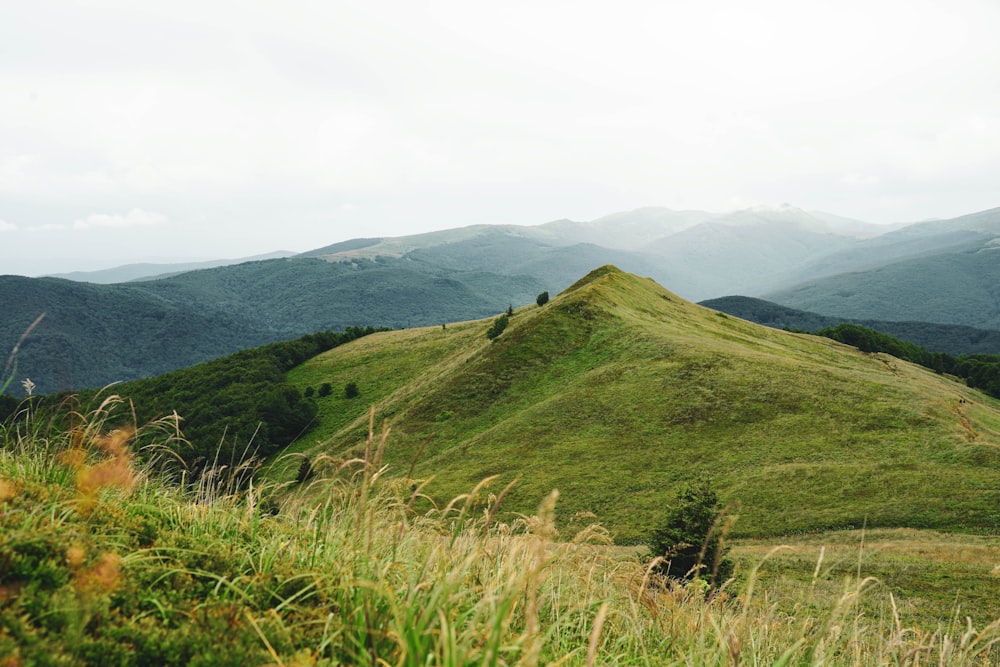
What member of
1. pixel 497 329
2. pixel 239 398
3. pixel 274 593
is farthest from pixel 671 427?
pixel 239 398

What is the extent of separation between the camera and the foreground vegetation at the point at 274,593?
2.77 meters

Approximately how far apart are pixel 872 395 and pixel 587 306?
29966 millimetres

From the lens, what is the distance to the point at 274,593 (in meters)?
3.43

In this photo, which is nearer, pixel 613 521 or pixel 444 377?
pixel 613 521

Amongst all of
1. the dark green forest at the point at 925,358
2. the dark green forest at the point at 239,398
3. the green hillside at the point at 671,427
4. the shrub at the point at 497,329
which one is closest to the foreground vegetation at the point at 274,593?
the green hillside at the point at 671,427

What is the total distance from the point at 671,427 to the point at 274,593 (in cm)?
3892

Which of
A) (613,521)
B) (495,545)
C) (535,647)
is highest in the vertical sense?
(535,647)

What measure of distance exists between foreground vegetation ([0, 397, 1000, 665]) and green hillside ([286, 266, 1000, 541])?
9.67 m

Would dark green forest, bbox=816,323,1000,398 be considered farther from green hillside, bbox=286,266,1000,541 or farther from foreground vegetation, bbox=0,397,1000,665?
foreground vegetation, bbox=0,397,1000,665

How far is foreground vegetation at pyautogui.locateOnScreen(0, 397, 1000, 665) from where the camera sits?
2770 millimetres

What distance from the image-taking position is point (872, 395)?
129ft

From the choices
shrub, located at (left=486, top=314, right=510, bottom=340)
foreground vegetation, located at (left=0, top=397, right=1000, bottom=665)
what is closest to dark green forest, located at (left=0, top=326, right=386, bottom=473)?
shrub, located at (left=486, top=314, right=510, bottom=340)

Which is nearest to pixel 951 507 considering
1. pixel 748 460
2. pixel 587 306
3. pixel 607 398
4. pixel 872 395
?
pixel 748 460

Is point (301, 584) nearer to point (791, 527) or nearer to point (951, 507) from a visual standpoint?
point (791, 527)
